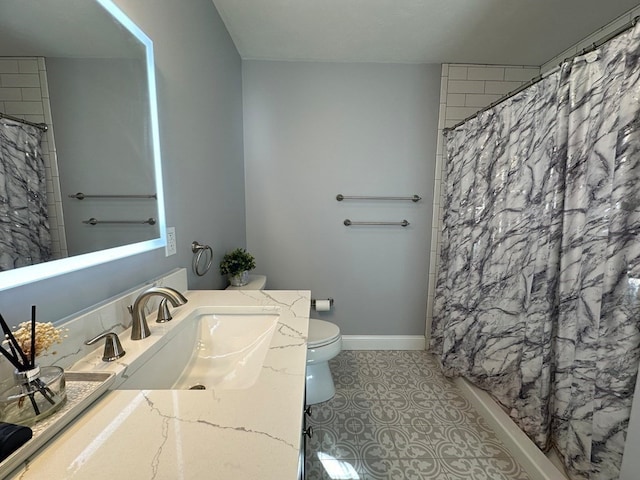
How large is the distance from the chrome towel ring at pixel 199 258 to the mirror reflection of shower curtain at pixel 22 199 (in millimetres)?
686

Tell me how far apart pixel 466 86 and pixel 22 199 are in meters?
2.58

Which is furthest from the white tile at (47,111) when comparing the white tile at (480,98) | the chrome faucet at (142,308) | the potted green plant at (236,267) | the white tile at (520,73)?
the white tile at (520,73)

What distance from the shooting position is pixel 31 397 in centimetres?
49

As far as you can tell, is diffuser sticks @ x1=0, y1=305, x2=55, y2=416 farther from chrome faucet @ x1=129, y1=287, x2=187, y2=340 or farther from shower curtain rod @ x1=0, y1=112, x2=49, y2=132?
shower curtain rod @ x1=0, y1=112, x2=49, y2=132

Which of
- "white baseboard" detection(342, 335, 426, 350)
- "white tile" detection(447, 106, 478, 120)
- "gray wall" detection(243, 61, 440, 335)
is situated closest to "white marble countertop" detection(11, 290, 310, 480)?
"gray wall" detection(243, 61, 440, 335)

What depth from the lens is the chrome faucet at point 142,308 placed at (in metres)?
0.79

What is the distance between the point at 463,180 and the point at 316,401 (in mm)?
1690

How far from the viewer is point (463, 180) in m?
1.78

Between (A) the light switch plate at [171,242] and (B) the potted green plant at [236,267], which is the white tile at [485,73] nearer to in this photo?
(B) the potted green plant at [236,267]

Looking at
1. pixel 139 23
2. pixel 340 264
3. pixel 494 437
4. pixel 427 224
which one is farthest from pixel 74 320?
pixel 427 224

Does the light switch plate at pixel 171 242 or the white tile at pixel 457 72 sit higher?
the white tile at pixel 457 72

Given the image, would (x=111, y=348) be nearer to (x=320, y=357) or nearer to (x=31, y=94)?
(x=31, y=94)

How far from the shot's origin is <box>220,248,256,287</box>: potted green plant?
1.72m

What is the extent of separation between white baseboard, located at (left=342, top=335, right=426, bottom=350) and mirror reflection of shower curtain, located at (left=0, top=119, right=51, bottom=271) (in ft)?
6.82
